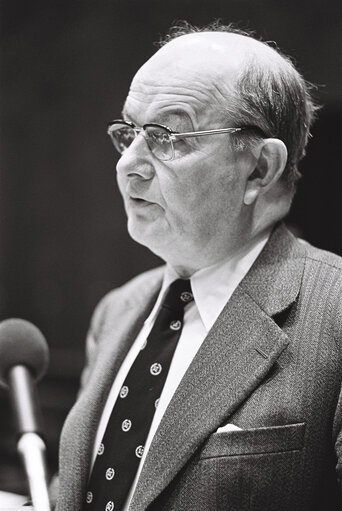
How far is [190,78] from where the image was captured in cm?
149

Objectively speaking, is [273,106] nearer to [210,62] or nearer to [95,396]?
[210,62]

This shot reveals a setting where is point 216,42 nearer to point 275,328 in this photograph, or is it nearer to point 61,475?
point 275,328

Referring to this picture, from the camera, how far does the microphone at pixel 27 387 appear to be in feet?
4.22

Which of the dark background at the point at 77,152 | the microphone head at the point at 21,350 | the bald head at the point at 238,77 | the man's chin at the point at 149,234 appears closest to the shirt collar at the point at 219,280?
the man's chin at the point at 149,234

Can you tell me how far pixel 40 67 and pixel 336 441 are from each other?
10.9 ft

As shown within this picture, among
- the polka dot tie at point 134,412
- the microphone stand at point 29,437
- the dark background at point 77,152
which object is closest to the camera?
the microphone stand at point 29,437

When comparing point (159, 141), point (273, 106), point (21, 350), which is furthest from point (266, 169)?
point (21, 350)

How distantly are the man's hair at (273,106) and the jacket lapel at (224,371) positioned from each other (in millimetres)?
287

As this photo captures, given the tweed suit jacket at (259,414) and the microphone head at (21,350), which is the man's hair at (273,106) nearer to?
the tweed suit jacket at (259,414)

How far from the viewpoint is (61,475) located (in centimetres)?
154

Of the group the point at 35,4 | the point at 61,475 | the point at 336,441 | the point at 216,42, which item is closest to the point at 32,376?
the point at 61,475

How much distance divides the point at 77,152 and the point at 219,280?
2793mm

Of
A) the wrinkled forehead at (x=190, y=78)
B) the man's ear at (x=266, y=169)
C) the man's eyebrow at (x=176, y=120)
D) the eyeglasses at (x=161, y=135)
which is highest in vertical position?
the wrinkled forehead at (x=190, y=78)

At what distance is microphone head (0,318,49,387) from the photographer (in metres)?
1.56
